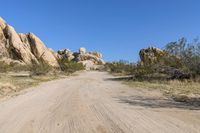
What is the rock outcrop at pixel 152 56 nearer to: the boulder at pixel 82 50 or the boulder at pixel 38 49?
the boulder at pixel 38 49

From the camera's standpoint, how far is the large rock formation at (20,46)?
79250mm

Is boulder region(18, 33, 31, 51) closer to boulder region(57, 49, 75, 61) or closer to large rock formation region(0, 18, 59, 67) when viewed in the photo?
large rock formation region(0, 18, 59, 67)

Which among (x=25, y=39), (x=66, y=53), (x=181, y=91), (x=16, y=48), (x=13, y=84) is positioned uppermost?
(x=25, y=39)

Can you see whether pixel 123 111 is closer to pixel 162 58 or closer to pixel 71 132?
pixel 71 132

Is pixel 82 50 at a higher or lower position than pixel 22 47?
higher

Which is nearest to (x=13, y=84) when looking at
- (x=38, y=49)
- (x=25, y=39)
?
(x=38, y=49)

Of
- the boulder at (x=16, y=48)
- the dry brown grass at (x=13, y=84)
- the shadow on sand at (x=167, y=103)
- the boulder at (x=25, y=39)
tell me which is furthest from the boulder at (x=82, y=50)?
the shadow on sand at (x=167, y=103)

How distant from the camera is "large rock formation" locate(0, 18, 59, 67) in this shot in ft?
260

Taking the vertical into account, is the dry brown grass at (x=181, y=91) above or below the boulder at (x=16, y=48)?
below

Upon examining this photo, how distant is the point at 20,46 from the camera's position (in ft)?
264

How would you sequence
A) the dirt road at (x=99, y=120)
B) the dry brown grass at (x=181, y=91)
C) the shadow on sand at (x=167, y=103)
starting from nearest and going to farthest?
the dirt road at (x=99, y=120), the shadow on sand at (x=167, y=103), the dry brown grass at (x=181, y=91)

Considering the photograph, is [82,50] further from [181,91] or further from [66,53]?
[181,91]

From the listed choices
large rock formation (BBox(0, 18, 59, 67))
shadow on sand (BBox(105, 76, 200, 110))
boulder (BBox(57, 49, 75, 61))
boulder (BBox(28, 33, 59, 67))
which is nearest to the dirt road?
shadow on sand (BBox(105, 76, 200, 110))

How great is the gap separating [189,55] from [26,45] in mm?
66282
